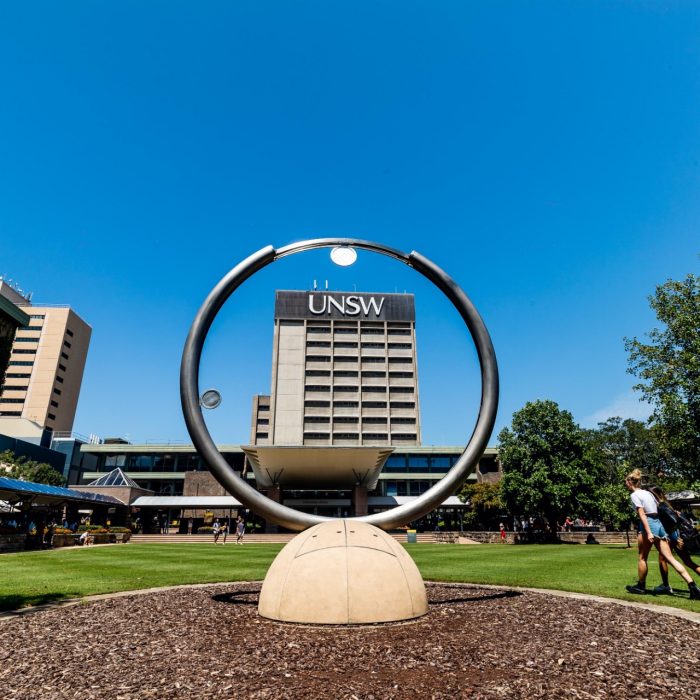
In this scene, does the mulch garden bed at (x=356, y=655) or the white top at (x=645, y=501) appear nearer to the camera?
the mulch garden bed at (x=356, y=655)

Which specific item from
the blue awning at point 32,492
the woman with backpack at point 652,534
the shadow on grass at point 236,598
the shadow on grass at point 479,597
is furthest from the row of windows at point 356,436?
the woman with backpack at point 652,534

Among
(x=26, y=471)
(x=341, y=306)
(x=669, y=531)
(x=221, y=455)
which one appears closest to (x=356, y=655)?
(x=221, y=455)

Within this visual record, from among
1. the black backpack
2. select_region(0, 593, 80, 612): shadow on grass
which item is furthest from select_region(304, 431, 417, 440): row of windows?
the black backpack

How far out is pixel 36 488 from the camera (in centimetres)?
3136

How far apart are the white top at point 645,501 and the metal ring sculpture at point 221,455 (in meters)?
3.00

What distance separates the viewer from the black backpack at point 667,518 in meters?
9.04

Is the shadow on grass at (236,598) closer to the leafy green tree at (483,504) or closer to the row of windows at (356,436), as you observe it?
the leafy green tree at (483,504)

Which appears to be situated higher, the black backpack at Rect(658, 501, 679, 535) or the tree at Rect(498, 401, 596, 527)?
the tree at Rect(498, 401, 596, 527)

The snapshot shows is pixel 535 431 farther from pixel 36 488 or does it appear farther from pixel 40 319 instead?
pixel 40 319

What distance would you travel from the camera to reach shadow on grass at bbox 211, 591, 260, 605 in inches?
374

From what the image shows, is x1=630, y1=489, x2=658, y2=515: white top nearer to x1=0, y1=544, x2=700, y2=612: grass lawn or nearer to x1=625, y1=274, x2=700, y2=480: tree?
x1=0, y1=544, x2=700, y2=612: grass lawn

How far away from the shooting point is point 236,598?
10.1 m

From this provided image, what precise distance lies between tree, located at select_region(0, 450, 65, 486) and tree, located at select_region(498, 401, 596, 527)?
59658mm

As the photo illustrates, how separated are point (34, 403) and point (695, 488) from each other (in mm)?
134262
